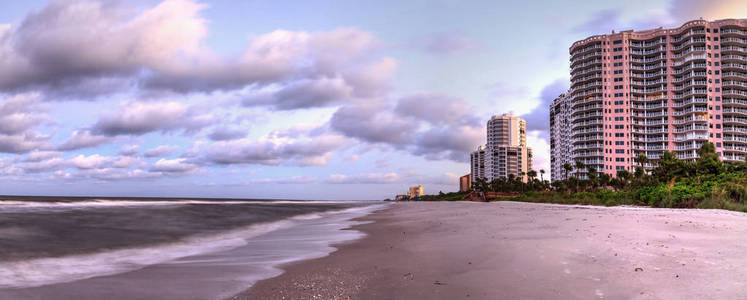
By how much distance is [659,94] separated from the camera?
130m

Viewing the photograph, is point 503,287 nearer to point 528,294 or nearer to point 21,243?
point 528,294

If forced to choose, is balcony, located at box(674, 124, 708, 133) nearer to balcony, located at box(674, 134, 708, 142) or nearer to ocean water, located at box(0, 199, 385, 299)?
balcony, located at box(674, 134, 708, 142)

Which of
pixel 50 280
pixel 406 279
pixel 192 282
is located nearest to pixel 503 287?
pixel 406 279

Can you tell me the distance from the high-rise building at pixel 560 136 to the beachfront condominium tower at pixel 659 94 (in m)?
11.7

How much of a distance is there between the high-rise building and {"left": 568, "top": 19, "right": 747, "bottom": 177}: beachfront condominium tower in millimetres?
11678

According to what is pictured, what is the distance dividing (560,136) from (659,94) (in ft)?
125

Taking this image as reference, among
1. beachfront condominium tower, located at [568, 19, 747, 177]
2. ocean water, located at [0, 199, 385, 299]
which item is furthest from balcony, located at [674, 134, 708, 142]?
ocean water, located at [0, 199, 385, 299]

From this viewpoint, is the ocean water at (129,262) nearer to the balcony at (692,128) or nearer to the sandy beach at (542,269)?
the sandy beach at (542,269)

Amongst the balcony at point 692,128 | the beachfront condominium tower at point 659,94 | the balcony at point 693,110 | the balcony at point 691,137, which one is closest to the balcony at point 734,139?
the beachfront condominium tower at point 659,94

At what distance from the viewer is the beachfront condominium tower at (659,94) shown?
121 meters

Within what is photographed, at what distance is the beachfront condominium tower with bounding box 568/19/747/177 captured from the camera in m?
121

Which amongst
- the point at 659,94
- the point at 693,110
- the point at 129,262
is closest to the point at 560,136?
the point at 659,94

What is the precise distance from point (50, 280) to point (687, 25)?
543ft

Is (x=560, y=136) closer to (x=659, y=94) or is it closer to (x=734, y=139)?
(x=659, y=94)
